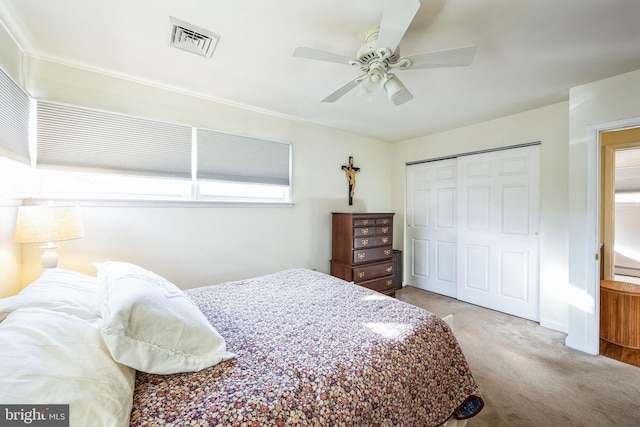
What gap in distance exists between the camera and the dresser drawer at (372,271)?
3.17 m

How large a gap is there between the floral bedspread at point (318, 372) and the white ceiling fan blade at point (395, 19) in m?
1.55

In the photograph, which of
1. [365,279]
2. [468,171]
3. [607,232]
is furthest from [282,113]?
[607,232]

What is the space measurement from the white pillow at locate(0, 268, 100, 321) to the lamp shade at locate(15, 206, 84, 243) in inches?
13.4

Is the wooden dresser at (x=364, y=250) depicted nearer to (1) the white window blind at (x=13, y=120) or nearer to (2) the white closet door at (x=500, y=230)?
(2) the white closet door at (x=500, y=230)

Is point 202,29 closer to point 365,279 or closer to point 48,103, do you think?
point 48,103

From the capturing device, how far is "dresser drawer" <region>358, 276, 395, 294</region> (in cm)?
328

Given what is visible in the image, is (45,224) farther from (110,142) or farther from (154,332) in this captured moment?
(154,332)

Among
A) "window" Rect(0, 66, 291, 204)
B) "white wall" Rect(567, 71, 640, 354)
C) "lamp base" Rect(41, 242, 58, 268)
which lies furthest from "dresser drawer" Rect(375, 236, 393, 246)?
"lamp base" Rect(41, 242, 58, 268)

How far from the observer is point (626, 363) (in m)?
2.12

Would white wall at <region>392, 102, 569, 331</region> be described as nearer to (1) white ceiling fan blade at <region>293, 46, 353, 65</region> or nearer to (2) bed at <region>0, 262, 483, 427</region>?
(2) bed at <region>0, 262, 483, 427</region>

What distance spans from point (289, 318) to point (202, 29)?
1915mm

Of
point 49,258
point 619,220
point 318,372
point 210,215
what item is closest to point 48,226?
point 49,258

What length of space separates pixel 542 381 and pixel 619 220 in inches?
187

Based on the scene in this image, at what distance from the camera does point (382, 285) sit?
134 inches
